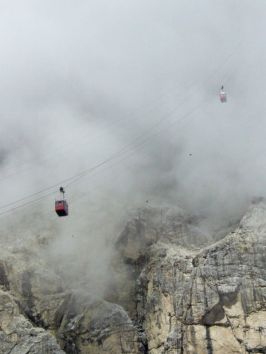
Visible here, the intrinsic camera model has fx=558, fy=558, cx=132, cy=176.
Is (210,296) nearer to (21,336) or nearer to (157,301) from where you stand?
(157,301)

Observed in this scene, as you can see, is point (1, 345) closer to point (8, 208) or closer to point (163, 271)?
point (163, 271)

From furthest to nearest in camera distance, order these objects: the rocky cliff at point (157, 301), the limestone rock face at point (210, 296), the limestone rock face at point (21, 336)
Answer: the rocky cliff at point (157, 301), the limestone rock face at point (21, 336), the limestone rock face at point (210, 296)

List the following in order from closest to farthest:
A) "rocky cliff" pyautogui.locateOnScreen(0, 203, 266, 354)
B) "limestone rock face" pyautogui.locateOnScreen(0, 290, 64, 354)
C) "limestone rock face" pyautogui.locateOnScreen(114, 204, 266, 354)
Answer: "limestone rock face" pyautogui.locateOnScreen(114, 204, 266, 354)
"limestone rock face" pyautogui.locateOnScreen(0, 290, 64, 354)
"rocky cliff" pyautogui.locateOnScreen(0, 203, 266, 354)

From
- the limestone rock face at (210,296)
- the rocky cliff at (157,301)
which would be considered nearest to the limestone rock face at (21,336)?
the rocky cliff at (157,301)

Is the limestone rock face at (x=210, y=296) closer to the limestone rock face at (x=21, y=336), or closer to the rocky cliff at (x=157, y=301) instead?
the rocky cliff at (x=157, y=301)

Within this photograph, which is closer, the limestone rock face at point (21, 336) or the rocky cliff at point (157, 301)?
the limestone rock face at point (21, 336)

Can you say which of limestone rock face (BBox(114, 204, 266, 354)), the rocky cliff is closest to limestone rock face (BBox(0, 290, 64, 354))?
the rocky cliff

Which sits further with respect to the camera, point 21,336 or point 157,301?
point 157,301

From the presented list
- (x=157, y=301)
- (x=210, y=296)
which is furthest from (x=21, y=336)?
(x=210, y=296)

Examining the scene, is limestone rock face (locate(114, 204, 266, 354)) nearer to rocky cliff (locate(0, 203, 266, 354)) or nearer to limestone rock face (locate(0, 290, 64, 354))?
rocky cliff (locate(0, 203, 266, 354))
